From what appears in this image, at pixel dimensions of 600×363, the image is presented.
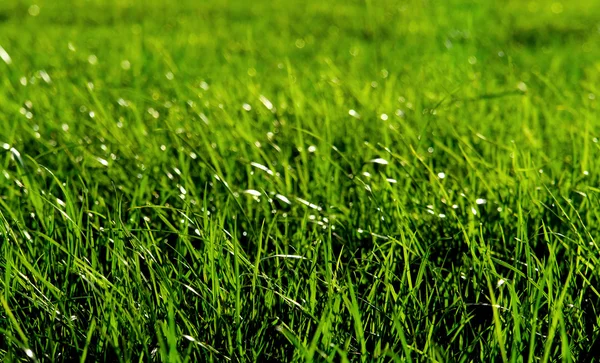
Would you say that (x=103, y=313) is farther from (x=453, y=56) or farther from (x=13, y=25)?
(x=13, y=25)

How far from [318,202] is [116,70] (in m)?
2.15

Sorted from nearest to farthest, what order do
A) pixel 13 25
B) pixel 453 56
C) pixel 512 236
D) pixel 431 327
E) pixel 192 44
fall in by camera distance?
pixel 431 327, pixel 512 236, pixel 453 56, pixel 192 44, pixel 13 25

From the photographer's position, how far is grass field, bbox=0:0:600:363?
47.4 inches

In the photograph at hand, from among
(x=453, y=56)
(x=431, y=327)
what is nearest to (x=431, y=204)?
(x=431, y=327)

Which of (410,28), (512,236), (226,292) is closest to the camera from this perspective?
(226,292)

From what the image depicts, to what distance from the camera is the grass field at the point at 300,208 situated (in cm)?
121

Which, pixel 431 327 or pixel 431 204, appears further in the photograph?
pixel 431 204

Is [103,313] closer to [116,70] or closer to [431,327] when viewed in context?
[431,327]

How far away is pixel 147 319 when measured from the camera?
1250 mm

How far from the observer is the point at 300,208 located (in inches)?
69.8

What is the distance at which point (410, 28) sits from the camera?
4930 millimetres

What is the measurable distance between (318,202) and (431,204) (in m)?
0.28

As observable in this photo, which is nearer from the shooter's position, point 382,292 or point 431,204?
point 382,292

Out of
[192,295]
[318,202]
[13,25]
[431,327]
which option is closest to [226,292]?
[192,295]
